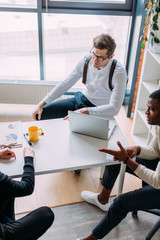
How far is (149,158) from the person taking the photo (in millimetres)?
1783

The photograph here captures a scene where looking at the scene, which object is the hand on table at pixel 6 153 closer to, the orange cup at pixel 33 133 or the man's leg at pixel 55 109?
the orange cup at pixel 33 133

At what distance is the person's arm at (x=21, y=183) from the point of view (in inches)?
52.1

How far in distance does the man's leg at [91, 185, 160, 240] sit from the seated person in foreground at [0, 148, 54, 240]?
398 millimetres

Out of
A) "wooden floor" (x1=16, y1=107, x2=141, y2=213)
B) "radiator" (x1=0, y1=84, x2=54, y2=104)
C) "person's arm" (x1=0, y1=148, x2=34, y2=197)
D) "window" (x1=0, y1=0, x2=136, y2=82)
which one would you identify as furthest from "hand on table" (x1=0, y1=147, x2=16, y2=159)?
"window" (x1=0, y1=0, x2=136, y2=82)

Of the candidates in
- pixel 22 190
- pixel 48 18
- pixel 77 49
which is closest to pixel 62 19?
pixel 48 18

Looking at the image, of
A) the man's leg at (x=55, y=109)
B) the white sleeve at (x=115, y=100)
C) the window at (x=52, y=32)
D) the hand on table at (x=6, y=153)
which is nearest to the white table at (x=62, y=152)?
the hand on table at (x=6, y=153)

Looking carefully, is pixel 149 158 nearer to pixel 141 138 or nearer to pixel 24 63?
pixel 141 138

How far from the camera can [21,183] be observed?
1.39m

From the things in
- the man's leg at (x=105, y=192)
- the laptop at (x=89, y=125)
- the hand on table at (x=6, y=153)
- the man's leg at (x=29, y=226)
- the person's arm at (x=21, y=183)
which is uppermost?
the laptop at (x=89, y=125)

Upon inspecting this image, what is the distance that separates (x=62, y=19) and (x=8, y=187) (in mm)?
2520

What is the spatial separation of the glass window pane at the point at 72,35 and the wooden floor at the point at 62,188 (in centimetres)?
175

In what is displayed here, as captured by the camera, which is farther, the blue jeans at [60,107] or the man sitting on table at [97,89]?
the blue jeans at [60,107]

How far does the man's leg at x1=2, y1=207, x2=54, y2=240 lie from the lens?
1329mm

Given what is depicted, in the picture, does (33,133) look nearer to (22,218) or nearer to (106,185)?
(22,218)
